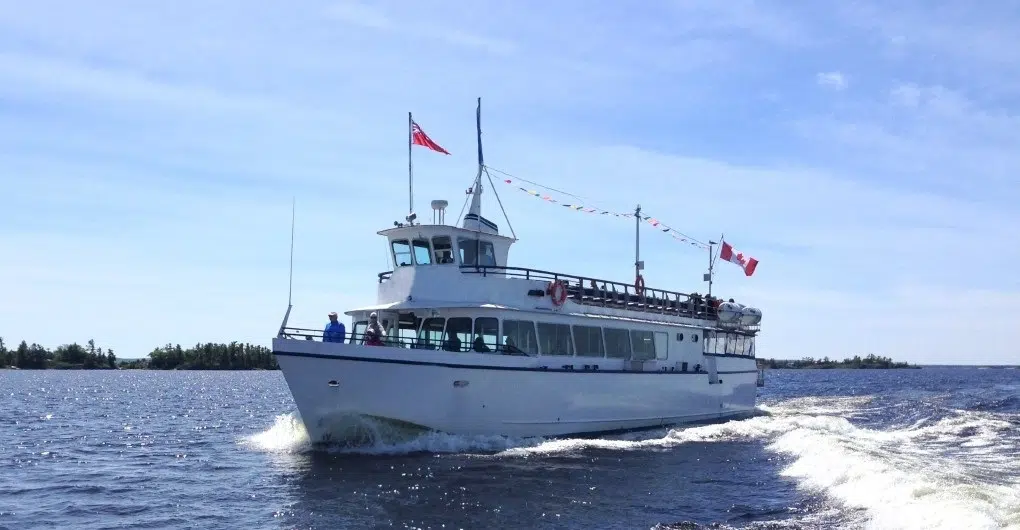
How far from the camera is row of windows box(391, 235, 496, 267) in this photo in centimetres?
2408

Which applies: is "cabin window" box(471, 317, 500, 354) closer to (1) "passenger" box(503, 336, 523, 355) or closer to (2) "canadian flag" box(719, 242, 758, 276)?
(1) "passenger" box(503, 336, 523, 355)

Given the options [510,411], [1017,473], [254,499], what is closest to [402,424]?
[510,411]

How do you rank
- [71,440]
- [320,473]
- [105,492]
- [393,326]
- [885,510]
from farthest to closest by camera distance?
1. [71,440]
2. [393,326]
3. [320,473]
4. [105,492]
5. [885,510]

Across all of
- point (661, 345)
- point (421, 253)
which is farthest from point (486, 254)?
point (661, 345)

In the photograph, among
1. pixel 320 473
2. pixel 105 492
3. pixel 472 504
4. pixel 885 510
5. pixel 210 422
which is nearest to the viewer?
pixel 885 510

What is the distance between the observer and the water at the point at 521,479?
1444 centimetres

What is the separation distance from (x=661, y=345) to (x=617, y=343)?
2465 mm

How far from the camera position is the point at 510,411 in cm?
2233

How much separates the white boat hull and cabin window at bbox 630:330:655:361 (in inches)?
34.1

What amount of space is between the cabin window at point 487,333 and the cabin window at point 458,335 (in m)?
0.21

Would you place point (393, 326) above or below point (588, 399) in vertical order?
above

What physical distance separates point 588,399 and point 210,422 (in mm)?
16078

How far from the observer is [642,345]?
27766 millimetres

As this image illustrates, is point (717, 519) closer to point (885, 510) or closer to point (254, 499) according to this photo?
point (885, 510)
